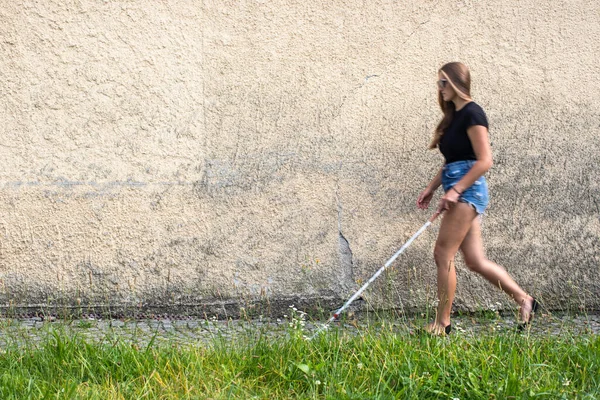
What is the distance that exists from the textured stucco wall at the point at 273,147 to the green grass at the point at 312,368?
1040mm

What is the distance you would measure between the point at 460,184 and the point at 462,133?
0.89ft

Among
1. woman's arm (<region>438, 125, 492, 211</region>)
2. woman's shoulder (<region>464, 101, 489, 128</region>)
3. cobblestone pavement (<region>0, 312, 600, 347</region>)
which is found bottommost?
cobblestone pavement (<region>0, 312, 600, 347</region>)

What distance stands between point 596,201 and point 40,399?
349 cm

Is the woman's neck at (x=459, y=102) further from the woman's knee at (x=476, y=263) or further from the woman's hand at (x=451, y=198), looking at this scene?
the woman's knee at (x=476, y=263)

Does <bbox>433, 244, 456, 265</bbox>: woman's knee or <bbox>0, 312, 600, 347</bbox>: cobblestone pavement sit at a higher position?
<bbox>433, 244, 456, 265</bbox>: woman's knee

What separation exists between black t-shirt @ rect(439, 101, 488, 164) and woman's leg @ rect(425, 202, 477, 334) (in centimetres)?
26

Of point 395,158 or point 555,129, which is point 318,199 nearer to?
point 395,158

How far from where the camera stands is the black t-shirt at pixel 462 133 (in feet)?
11.4

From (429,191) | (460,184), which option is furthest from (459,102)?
(429,191)

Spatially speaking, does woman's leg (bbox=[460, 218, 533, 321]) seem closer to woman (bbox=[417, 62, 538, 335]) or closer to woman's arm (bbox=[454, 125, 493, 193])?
woman (bbox=[417, 62, 538, 335])

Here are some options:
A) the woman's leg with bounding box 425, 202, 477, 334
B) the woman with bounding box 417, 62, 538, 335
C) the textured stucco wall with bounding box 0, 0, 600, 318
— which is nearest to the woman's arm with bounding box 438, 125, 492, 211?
the woman with bounding box 417, 62, 538, 335

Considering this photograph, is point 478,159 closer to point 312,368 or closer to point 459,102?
point 459,102

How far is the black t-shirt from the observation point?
3.48m

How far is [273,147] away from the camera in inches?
168
